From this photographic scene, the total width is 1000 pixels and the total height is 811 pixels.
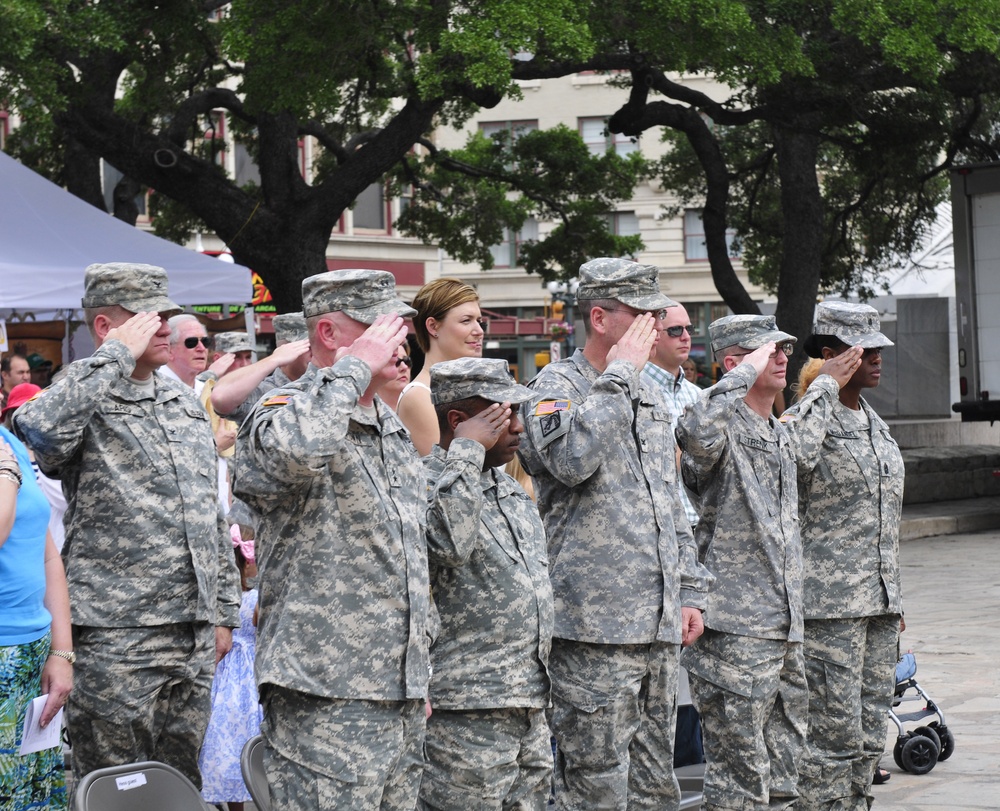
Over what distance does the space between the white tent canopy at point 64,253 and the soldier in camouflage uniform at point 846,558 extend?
21.6 feet

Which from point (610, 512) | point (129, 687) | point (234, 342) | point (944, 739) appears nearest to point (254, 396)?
point (234, 342)

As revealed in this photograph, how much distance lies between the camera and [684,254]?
1975 inches

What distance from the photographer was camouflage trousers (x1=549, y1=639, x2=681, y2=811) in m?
4.84

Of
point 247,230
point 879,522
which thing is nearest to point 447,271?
point 247,230

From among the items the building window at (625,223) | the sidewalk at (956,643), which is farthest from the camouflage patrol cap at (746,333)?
the building window at (625,223)

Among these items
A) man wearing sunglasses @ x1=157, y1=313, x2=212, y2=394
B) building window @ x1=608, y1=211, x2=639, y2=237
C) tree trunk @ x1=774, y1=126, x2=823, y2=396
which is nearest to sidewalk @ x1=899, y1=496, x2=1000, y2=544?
tree trunk @ x1=774, y1=126, x2=823, y2=396

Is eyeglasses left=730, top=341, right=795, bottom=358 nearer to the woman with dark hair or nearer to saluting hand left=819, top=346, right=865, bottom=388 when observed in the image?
saluting hand left=819, top=346, right=865, bottom=388

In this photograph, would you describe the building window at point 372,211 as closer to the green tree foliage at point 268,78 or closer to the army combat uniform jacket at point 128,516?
the green tree foliage at point 268,78

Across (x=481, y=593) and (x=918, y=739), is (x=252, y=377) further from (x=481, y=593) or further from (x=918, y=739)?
(x=918, y=739)

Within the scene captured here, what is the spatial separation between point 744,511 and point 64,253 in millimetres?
7392

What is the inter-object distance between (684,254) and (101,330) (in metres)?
45.9

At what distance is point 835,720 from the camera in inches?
233

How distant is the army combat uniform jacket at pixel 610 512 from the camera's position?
16.0 feet

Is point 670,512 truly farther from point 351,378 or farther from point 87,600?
point 87,600
